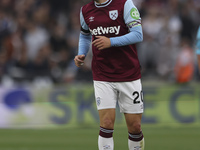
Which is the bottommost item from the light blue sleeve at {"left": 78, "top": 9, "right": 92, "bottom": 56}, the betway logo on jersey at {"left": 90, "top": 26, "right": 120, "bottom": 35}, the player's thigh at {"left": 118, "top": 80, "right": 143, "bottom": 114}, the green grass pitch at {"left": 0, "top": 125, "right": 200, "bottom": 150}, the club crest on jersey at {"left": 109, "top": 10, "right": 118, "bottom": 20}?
the green grass pitch at {"left": 0, "top": 125, "right": 200, "bottom": 150}

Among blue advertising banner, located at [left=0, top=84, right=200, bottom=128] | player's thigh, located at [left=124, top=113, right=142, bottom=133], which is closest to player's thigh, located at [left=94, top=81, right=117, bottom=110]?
player's thigh, located at [left=124, top=113, right=142, bottom=133]

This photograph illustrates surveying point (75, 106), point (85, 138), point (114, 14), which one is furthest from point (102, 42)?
point (75, 106)

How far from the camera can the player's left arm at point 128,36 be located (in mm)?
6559

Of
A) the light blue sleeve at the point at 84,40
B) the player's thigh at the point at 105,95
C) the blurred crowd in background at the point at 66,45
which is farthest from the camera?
the blurred crowd in background at the point at 66,45

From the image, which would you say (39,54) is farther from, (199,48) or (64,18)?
(199,48)

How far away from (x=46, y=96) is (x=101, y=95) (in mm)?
6730

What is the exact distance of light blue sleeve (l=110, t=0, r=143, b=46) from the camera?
6629 mm

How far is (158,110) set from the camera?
13.3 metres

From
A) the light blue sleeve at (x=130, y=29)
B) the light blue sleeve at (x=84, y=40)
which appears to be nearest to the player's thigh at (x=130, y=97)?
the light blue sleeve at (x=130, y=29)

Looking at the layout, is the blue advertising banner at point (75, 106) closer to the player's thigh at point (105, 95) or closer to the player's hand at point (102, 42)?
the player's thigh at point (105, 95)

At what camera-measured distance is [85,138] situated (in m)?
11.2

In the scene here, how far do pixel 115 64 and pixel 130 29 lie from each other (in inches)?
20.8

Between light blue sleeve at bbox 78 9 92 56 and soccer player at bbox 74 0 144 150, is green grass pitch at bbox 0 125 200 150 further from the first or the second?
light blue sleeve at bbox 78 9 92 56

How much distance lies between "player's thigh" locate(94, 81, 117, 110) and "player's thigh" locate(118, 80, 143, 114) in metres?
0.11
